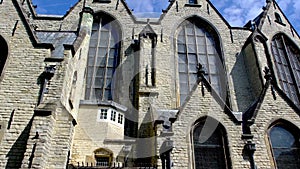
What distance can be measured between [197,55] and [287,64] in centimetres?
601

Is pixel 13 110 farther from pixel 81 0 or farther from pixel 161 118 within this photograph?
pixel 81 0

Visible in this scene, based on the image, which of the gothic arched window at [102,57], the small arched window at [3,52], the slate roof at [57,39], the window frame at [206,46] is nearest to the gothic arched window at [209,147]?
the window frame at [206,46]

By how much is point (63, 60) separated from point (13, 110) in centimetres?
272

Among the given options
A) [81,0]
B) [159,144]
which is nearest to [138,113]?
[159,144]

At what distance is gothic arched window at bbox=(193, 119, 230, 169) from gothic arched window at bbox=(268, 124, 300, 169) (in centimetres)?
210

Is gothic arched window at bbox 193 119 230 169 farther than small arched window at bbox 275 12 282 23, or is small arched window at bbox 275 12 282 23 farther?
small arched window at bbox 275 12 282 23

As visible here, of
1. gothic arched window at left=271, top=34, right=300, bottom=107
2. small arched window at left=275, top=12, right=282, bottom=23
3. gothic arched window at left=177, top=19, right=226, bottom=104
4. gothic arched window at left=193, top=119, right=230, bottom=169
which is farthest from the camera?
small arched window at left=275, top=12, right=282, bottom=23

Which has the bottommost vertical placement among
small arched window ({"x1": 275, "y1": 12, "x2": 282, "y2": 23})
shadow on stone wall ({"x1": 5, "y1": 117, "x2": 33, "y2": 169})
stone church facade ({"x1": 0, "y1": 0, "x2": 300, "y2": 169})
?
shadow on stone wall ({"x1": 5, "y1": 117, "x2": 33, "y2": 169})

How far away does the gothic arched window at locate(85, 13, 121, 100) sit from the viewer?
1609 cm

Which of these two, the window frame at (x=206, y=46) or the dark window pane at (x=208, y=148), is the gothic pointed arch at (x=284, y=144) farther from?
the window frame at (x=206, y=46)

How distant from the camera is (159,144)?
10336mm

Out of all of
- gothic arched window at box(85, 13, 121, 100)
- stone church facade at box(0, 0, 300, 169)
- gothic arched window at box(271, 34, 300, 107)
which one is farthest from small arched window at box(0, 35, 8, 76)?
gothic arched window at box(271, 34, 300, 107)

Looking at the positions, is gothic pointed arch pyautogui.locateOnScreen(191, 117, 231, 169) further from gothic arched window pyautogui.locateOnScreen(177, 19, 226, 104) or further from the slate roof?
the slate roof

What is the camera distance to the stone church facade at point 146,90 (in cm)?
1024
